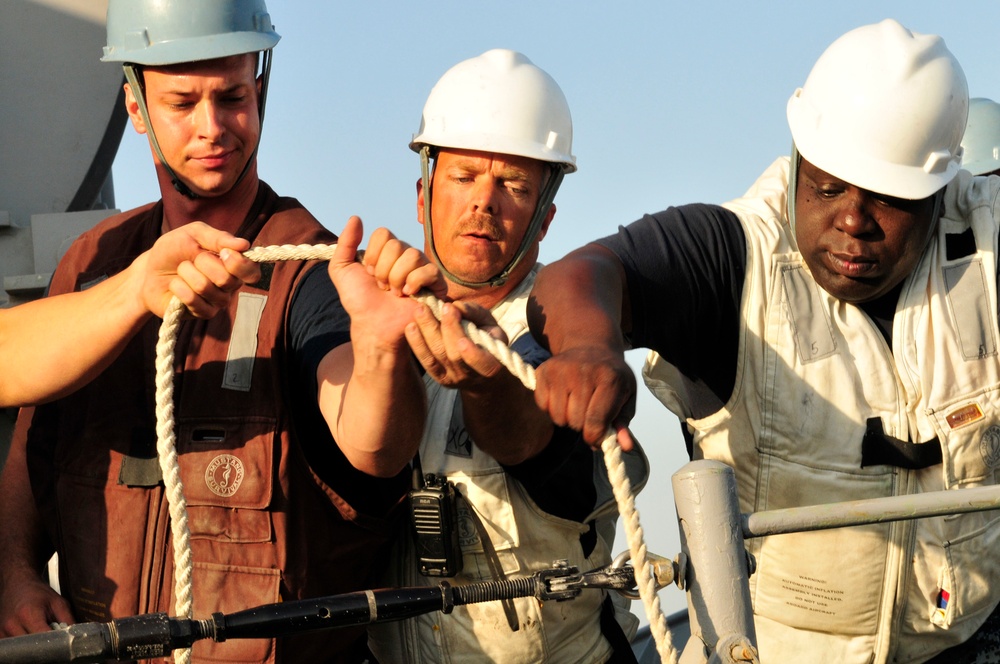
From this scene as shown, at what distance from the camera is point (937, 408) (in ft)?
10.7

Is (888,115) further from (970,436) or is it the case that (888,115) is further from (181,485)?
(181,485)

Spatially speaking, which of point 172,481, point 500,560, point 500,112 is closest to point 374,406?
point 172,481

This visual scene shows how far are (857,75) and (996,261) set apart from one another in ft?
1.98

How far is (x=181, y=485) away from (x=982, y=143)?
18.5ft

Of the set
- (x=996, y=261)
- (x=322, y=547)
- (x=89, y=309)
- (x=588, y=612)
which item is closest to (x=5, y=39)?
(x=89, y=309)

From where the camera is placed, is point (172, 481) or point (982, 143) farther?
point (982, 143)

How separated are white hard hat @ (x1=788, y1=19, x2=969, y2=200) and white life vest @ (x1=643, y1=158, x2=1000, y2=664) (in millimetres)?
208

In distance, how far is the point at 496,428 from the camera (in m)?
2.80

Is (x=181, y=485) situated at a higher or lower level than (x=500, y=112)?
lower

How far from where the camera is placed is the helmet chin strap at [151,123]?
324cm

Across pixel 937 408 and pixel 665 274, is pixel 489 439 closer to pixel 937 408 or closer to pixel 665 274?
pixel 665 274

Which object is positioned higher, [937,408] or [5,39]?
[5,39]

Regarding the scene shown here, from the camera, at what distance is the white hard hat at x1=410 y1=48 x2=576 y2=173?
3613mm

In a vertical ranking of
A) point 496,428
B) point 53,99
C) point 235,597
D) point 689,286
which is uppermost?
point 53,99
